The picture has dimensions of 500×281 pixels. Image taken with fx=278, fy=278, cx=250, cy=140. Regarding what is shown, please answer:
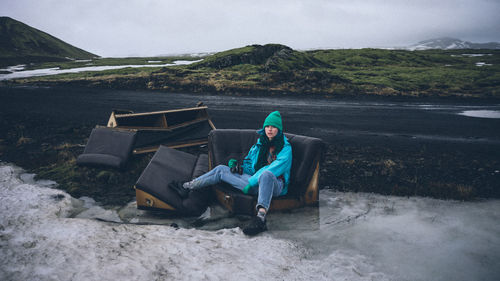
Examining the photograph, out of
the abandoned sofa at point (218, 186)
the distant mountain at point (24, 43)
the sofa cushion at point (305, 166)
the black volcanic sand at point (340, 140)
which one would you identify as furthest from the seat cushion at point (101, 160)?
the distant mountain at point (24, 43)

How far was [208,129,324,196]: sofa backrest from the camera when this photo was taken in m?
4.55

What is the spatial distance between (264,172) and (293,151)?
93 cm

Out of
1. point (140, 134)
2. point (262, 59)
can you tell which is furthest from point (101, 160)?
point (262, 59)

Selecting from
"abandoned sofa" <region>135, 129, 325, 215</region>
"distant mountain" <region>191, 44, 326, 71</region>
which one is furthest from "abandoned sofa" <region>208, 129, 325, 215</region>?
"distant mountain" <region>191, 44, 326, 71</region>

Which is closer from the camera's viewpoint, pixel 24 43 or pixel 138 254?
pixel 138 254

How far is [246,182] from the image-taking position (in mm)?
4434

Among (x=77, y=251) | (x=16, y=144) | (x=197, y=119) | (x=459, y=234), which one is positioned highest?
(x=197, y=119)

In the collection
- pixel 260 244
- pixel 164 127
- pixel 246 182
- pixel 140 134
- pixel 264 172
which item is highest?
pixel 164 127

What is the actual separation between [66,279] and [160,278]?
0.90 metres

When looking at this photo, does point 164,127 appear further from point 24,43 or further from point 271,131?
point 24,43

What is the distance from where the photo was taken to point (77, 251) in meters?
3.18

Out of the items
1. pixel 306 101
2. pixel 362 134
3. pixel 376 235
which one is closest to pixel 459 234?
pixel 376 235

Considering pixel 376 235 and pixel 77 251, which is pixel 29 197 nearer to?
pixel 77 251

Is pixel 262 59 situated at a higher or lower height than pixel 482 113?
higher
